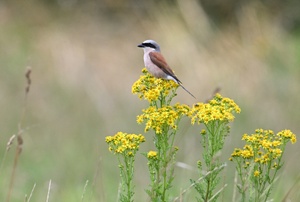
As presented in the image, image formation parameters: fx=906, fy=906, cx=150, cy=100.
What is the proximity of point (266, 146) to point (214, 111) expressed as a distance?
0.30m

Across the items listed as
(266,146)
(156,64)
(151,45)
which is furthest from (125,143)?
(151,45)

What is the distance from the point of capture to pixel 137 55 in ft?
55.5

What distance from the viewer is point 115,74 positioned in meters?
16.4

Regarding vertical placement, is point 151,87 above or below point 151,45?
below

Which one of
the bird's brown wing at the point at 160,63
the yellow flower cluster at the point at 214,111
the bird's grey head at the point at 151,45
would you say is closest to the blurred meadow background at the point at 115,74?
the bird's grey head at the point at 151,45

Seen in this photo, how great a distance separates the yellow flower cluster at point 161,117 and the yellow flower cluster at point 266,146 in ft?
1.09

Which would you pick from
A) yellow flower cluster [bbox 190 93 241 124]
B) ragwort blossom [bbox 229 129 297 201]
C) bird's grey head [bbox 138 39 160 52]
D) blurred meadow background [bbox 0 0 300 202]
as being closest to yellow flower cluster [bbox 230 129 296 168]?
ragwort blossom [bbox 229 129 297 201]

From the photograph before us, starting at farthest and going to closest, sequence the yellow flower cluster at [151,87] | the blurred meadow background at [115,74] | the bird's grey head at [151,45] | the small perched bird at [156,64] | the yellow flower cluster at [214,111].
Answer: the blurred meadow background at [115,74] → the bird's grey head at [151,45] → the small perched bird at [156,64] → the yellow flower cluster at [151,87] → the yellow flower cluster at [214,111]

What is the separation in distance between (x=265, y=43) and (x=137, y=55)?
95.2 inches

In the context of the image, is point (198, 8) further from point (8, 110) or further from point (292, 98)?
point (8, 110)

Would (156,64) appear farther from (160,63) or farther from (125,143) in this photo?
(125,143)

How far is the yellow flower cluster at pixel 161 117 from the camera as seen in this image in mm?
4293

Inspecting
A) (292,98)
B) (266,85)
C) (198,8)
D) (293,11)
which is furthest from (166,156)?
(293,11)

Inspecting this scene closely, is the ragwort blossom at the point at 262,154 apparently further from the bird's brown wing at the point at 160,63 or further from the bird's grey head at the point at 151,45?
the bird's grey head at the point at 151,45
